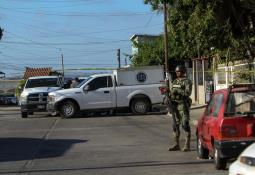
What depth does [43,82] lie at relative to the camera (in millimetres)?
33000

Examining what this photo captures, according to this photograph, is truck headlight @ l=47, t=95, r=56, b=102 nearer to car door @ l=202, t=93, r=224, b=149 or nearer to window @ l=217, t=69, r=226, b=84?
window @ l=217, t=69, r=226, b=84

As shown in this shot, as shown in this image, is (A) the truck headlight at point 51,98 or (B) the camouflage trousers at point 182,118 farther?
(A) the truck headlight at point 51,98

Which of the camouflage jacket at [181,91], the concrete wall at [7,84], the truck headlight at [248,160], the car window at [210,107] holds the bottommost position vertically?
the truck headlight at [248,160]

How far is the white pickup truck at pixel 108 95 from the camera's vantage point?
29156 mm

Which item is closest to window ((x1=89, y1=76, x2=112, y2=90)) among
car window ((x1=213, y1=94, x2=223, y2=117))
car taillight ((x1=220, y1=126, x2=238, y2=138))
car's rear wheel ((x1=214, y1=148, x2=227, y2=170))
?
car window ((x1=213, y1=94, x2=223, y2=117))

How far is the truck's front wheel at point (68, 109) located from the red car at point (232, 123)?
57.6 feet

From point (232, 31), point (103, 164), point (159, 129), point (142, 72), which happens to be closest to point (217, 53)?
point (232, 31)

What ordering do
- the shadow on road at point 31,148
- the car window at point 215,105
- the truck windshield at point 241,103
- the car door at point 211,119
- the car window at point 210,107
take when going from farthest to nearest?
the shadow on road at point 31,148
the car window at point 210,107
the car window at point 215,105
the car door at point 211,119
the truck windshield at point 241,103

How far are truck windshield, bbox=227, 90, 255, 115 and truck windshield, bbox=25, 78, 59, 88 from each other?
22136 mm

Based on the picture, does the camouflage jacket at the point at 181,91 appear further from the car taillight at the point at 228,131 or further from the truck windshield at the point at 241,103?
the car taillight at the point at 228,131

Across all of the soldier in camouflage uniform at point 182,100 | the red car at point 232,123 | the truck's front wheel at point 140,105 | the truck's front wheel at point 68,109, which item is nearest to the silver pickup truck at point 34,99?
the truck's front wheel at point 68,109

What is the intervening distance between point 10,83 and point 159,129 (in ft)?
361

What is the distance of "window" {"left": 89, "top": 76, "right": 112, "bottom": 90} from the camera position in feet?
96.1

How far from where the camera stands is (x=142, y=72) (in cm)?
3036
